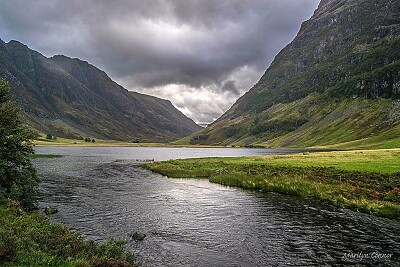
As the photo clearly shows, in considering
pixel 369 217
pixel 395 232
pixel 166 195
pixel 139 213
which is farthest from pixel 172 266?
pixel 166 195

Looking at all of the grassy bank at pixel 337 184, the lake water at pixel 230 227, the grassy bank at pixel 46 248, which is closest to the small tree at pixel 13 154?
the lake water at pixel 230 227

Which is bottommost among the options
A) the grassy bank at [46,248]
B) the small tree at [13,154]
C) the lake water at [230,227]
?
the lake water at [230,227]

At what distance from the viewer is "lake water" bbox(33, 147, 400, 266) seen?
2353 cm

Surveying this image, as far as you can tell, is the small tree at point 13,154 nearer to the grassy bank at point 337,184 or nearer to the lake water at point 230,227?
the lake water at point 230,227

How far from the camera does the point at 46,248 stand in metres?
18.6

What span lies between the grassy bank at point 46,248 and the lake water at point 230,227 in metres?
3.21

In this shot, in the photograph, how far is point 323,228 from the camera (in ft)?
101

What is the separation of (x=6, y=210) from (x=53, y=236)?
349 inches

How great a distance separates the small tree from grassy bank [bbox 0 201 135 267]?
10744 mm

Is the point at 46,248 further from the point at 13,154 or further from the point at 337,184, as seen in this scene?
the point at 337,184

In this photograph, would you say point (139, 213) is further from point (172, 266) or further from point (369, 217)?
point (369, 217)

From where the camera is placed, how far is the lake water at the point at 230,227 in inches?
926

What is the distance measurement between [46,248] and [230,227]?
18.6m

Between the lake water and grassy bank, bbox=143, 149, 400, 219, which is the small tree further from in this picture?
grassy bank, bbox=143, 149, 400, 219
